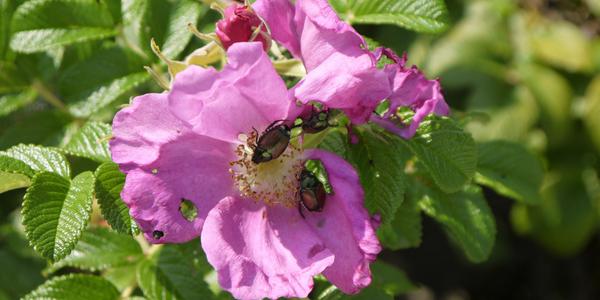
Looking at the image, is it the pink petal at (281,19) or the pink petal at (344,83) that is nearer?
the pink petal at (344,83)

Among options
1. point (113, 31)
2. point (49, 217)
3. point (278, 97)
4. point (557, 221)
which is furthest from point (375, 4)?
point (557, 221)

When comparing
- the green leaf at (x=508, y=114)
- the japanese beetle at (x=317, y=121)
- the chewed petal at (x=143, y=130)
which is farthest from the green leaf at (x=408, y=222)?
the green leaf at (x=508, y=114)

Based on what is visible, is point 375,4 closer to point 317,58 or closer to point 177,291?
point 317,58

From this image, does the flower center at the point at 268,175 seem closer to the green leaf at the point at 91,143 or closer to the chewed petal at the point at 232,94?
the chewed petal at the point at 232,94

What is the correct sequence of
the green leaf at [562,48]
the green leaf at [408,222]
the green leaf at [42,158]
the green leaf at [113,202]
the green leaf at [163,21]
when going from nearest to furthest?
1. the green leaf at [113,202]
2. the green leaf at [42,158]
3. the green leaf at [163,21]
4. the green leaf at [408,222]
5. the green leaf at [562,48]

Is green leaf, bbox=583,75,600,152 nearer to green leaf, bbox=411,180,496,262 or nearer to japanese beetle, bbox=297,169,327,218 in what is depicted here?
green leaf, bbox=411,180,496,262

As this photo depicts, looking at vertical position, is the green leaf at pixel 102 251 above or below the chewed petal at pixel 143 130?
below

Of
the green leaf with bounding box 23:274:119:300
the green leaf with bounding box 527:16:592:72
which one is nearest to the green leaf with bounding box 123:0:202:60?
the green leaf with bounding box 23:274:119:300

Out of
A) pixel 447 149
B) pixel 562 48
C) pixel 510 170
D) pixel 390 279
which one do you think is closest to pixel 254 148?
pixel 447 149
